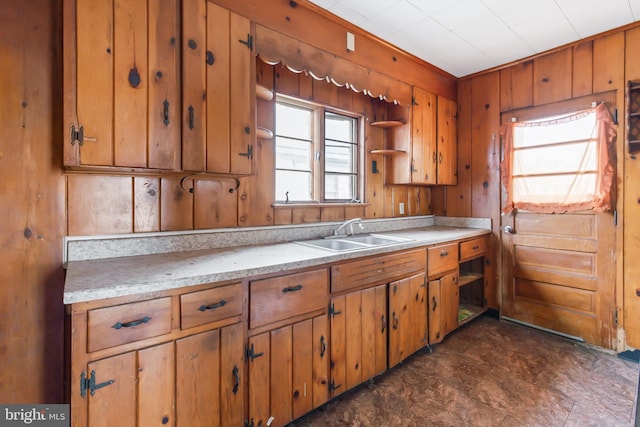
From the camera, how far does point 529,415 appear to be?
1.80 meters

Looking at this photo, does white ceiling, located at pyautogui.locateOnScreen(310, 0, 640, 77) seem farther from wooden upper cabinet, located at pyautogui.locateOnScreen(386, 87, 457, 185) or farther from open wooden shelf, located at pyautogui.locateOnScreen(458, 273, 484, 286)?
open wooden shelf, located at pyautogui.locateOnScreen(458, 273, 484, 286)

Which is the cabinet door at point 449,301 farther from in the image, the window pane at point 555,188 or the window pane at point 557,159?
the window pane at point 557,159

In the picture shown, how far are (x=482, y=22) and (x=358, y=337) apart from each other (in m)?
2.54

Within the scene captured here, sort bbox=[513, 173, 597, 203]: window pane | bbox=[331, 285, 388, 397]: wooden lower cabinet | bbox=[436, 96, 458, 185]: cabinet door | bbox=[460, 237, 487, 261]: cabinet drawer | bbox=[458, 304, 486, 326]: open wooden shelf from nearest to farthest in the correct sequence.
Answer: bbox=[331, 285, 388, 397]: wooden lower cabinet → bbox=[513, 173, 597, 203]: window pane → bbox=[460, 237, 487, 261]: cabinet drawer → bbox=[458, 304, 486, 326]: open wooden shelf → bbox=[436, 96, 458, 185]: cabinet door

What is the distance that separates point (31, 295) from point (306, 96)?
206 cm

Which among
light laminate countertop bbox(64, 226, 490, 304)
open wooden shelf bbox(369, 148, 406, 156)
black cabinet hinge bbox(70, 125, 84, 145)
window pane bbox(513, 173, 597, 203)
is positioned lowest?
light laminate countertop bbox(64, 226, 490, 304)

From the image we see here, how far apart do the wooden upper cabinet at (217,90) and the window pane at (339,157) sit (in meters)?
1.04

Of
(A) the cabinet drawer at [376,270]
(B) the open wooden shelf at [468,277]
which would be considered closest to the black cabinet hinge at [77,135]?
(A) the cabinet drawer at [376,270]

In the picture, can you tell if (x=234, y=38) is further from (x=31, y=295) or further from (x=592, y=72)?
(x=592, y=72)

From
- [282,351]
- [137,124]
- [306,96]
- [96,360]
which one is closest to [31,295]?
[96,360]

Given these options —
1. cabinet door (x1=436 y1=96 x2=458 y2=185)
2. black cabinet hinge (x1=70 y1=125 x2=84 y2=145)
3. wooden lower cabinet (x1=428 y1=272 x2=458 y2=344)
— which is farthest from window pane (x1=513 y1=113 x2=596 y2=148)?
black cabinet hinge (x1=70 y1=125 x2=84 y2=145)

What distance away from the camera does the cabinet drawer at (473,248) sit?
287cm

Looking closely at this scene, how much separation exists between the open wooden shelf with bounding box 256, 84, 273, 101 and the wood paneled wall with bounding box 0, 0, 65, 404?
0.99 m

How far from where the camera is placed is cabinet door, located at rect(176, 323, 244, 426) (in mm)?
1296
